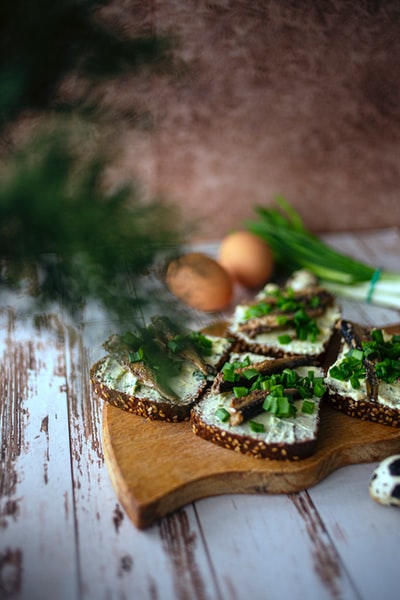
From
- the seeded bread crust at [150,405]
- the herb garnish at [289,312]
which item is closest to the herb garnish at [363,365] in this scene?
the herb garnish at [289,312]

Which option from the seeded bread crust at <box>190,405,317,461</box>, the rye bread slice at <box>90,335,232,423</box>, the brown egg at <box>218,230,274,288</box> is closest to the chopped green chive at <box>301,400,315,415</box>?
the seeded bread crust at <box>190,405,317,461</box>

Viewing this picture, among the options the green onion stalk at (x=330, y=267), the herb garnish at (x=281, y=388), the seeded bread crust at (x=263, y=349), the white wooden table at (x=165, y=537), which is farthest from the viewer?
the green onion stalk at (x=330, y=267)

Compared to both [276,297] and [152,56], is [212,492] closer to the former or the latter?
[276,297]

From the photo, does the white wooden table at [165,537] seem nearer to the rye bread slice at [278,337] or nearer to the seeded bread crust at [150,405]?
the seeded bread crust at [150,405]

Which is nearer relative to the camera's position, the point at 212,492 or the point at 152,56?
the point at 152,56

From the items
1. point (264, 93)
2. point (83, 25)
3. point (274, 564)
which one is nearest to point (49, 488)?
point (274, 564)

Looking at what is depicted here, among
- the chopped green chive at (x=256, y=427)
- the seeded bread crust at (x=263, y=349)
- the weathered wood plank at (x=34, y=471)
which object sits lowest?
the weathered wood plank at (x=34, y=471)

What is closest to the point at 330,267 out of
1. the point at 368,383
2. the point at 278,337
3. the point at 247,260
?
the point at 247,260
